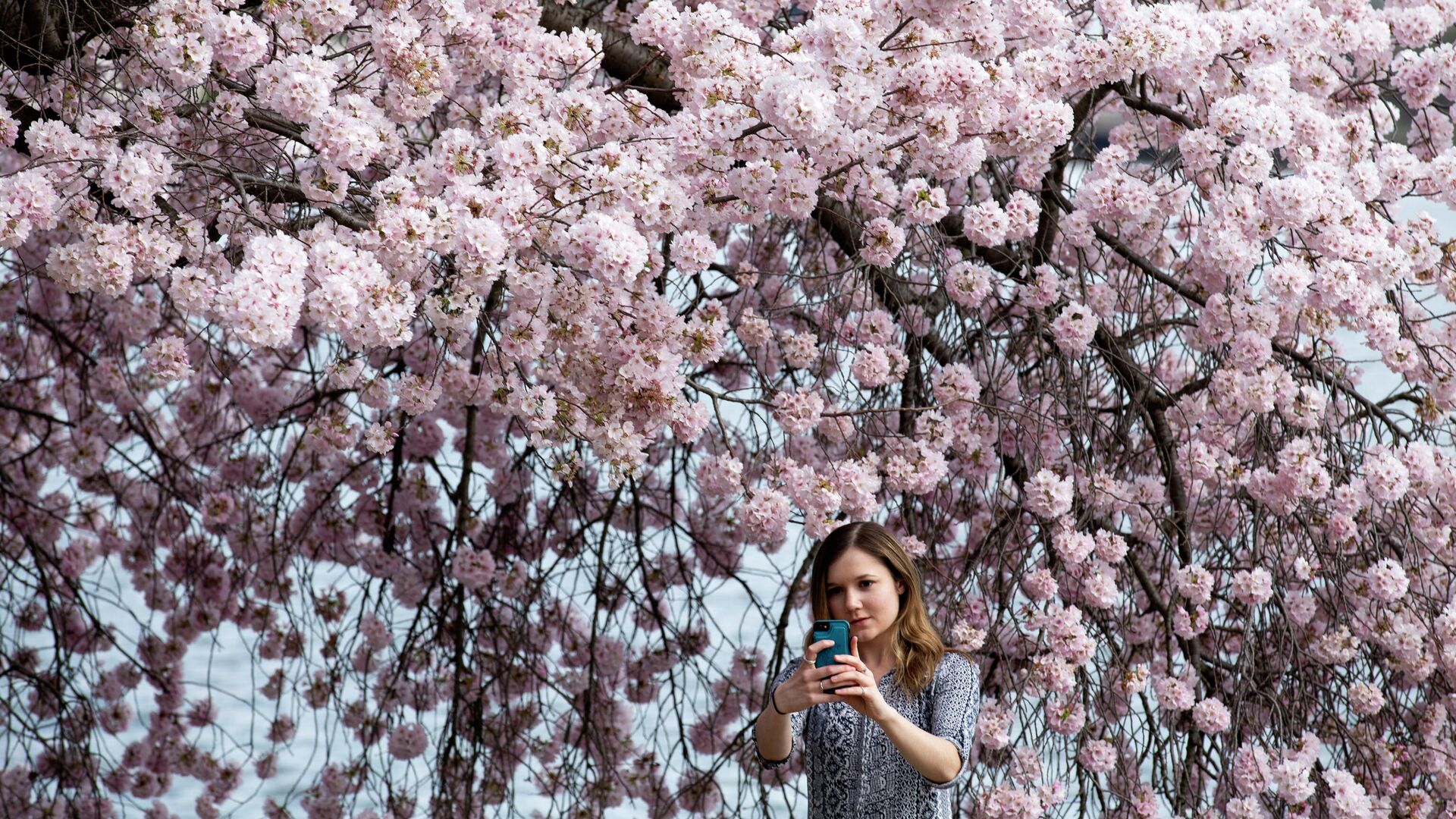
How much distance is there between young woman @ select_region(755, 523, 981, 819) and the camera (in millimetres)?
1784

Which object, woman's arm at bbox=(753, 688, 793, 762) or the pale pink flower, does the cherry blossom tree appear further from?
woman's arm at bbox=(753, 688, 793, 762)

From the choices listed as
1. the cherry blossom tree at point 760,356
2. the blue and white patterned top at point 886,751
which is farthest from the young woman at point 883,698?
the cherry blossom tree at point 760,356

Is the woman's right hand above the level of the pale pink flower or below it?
below

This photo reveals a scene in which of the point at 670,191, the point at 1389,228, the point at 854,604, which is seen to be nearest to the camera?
the point at 854,604

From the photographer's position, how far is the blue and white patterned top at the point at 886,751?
178cm

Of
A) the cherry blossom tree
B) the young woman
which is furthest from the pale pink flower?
the young woman

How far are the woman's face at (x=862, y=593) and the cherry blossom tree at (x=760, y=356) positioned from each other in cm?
51

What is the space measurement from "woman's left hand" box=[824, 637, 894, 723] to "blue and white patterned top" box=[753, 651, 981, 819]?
0.12m

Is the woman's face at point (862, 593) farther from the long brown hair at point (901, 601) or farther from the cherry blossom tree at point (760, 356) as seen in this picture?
the cherry blossom tree at point (760, 356)

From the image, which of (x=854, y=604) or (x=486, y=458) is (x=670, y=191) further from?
(x=486, y=458)

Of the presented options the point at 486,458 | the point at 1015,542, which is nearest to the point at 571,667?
the point at 486,458

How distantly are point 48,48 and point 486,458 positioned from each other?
1.40 meters

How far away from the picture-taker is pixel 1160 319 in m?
3.10

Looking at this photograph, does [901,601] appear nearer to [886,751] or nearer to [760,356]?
[886,751]
